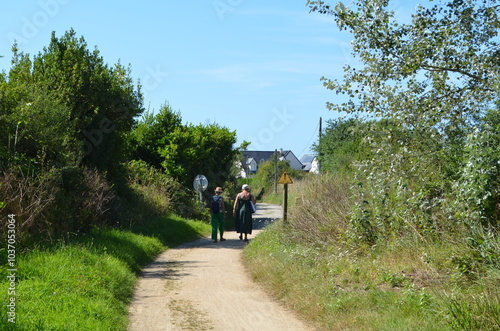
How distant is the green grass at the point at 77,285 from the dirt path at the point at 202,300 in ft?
1.14

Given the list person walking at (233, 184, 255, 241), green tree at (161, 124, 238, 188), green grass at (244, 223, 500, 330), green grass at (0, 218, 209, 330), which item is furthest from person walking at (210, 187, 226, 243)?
green tree at (161, 124, 238, 188)

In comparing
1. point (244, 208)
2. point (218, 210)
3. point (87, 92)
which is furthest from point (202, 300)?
point (87, 92)

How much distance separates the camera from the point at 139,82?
19.9 m

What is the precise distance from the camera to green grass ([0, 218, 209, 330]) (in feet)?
22.8

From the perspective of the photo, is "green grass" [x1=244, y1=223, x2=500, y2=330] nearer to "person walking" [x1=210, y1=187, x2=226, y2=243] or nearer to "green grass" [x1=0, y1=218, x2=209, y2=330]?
"green grass" [x1=0, y1=218, x2=209, y2=330]

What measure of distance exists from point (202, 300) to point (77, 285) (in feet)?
6.52

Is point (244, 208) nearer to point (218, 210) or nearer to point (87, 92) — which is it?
point (218, 210)

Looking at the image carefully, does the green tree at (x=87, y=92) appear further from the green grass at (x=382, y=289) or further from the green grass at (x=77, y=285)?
the green grass at (x=382, y=289)

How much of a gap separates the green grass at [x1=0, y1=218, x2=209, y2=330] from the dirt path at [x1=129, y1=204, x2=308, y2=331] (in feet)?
1.14

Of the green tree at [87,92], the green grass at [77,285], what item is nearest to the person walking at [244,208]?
the green tree at [87,92]

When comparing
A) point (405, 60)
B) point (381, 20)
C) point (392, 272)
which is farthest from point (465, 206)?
point (381, 20)

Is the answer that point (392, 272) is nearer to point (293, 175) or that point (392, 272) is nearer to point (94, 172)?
point (94, 172)

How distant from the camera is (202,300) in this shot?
30.3ft

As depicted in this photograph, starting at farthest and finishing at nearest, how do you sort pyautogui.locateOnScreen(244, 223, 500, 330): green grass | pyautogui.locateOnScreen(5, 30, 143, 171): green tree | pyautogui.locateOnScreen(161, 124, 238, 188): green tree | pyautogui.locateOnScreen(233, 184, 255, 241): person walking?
pyautogui.locateOnScreen(161, 124, 238, 188): green tree → pyautogui.locateOnScreen(233, 184, 255, 241): person walking → pyautogui.locateOnScreen(5, 30, 143, 171): green tree → pyautogui.locateOnScreen(244, 223, 500, 330): green grass
